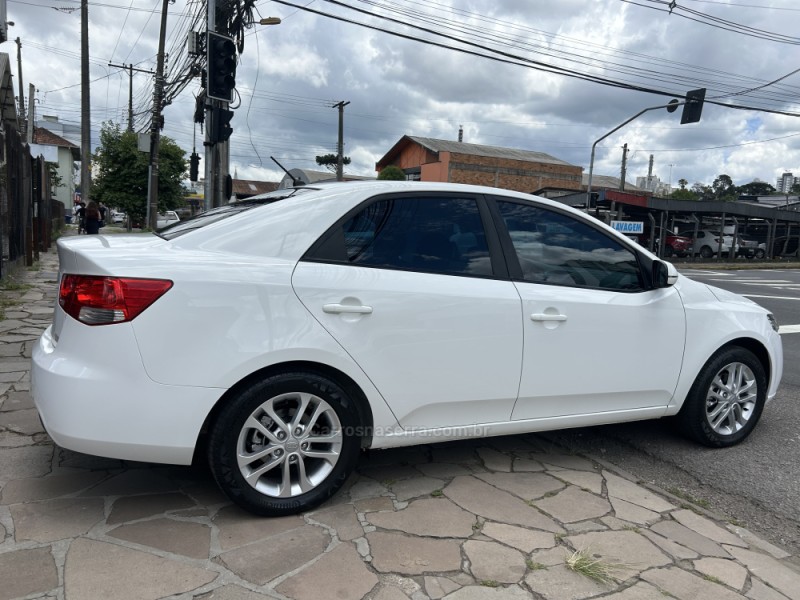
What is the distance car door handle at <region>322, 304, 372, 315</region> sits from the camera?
2697mm

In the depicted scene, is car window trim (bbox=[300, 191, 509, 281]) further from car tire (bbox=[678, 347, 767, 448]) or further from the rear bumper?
car tire (bbox=[678, 347, 767, 448])

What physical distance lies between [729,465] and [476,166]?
128 ft

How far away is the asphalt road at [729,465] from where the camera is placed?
3170 mm

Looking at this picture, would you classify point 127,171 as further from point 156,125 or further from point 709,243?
point 709,243

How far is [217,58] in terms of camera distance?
8.64m

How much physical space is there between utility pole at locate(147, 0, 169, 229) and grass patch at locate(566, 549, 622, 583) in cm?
1923

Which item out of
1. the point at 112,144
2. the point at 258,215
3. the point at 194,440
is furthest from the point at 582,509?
the point at 112,144

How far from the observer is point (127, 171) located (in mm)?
27859

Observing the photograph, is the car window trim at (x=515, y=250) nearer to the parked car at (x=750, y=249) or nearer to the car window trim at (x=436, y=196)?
the car window trim at (x=436, y=196)

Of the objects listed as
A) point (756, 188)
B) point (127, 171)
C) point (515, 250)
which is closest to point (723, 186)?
point (756, 188)

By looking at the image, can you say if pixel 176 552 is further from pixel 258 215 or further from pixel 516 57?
pixel 516 57

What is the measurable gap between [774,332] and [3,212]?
393 inches

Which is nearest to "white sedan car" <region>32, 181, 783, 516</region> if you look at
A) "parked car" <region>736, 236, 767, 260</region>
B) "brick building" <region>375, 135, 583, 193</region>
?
"brick building" <region>375, 135, 583, 193</region>

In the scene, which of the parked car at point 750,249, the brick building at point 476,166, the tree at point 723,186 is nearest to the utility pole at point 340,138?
the brick building at point 476,166
